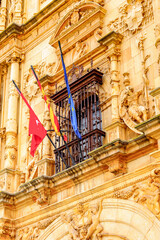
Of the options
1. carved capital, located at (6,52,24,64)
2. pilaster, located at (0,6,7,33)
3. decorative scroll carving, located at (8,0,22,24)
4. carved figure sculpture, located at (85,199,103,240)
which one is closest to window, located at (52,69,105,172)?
carved figure sculpture, located at (85,199,103,240)

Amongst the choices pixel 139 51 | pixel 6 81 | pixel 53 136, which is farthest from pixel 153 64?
pixel 6 81

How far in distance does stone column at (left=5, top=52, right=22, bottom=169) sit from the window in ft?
5.62

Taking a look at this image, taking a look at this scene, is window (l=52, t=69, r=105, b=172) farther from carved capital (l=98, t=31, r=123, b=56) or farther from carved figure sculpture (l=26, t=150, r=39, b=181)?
carved figure sculpture (l=26, t=150, r=39, b=181)

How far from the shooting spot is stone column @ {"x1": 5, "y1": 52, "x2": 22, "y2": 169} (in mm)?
13547

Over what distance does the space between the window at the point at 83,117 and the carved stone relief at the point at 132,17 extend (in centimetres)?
137

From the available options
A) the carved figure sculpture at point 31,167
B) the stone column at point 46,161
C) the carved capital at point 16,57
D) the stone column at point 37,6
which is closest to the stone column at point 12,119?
the carved capital at point 16,57

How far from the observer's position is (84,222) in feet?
34.1

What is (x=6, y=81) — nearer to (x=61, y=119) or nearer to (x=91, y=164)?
(x=61, y=119)

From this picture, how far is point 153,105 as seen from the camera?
1038 cm

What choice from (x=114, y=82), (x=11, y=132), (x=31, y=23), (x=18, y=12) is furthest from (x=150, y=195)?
(x=18, y=12)

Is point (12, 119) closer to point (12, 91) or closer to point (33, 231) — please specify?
point (12, 91)

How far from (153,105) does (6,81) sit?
6.79m

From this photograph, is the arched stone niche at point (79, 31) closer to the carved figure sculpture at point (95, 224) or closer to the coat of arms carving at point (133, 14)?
the coat of arms carving at point (133, 14)

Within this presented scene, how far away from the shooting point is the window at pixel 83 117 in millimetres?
11414
